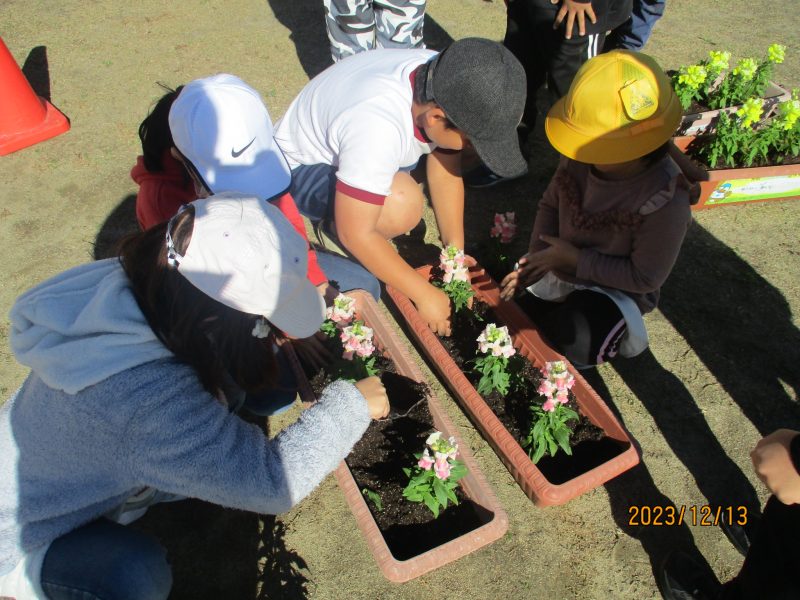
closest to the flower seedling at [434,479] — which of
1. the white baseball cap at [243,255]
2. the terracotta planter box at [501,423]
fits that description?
the terracotta planter box at [501,423]

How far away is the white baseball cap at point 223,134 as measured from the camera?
2109 mm

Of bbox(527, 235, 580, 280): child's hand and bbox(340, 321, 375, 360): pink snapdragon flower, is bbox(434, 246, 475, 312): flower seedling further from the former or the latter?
bbox(340, 321, 375, 360): pink snapdragon flower

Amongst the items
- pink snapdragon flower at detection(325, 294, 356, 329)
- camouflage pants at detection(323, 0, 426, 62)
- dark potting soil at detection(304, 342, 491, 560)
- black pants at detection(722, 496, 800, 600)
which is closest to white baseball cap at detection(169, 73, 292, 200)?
pink snapdragon flower at detection(325, 294, 356, 329)

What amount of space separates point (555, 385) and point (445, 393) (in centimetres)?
69

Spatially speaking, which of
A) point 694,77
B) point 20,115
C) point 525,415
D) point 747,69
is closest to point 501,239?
point 525,415

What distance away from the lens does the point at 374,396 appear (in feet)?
6.14

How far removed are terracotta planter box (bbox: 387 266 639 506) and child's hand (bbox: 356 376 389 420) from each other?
58 cm

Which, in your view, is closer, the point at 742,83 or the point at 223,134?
the point at 223,134

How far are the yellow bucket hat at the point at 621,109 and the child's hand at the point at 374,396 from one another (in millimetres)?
1090

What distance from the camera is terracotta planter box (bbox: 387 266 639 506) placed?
6.92ft

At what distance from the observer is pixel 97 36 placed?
5.07 m

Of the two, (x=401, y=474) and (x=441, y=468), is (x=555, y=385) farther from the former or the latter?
(x=401, y=474)

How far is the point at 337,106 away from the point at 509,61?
71 centimetres

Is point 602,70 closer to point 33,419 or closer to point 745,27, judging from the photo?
point 33,419
